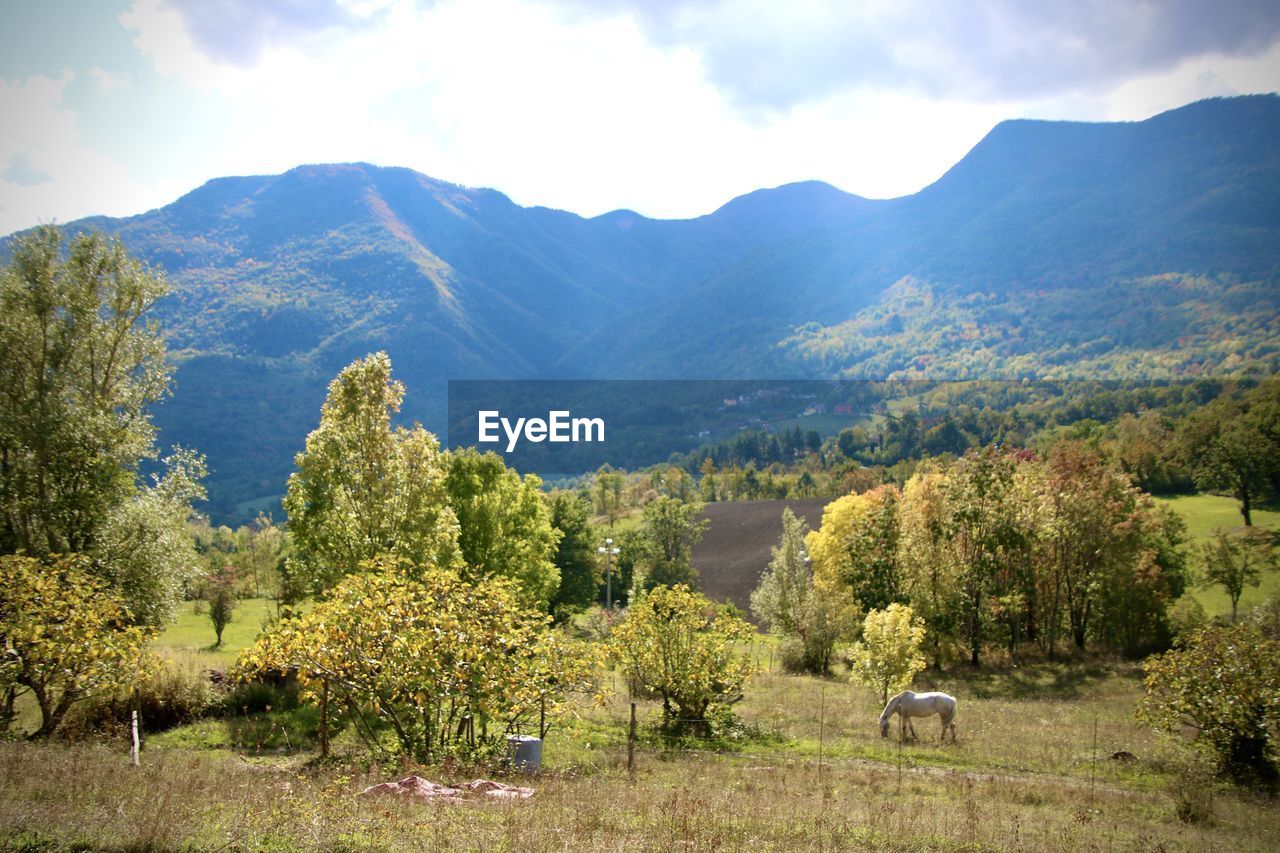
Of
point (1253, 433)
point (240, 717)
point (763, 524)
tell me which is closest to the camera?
point (240, 717)

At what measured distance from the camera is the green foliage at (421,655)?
14039mm

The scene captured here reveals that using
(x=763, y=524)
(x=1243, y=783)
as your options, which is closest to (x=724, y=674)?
(x=1243, y=783)

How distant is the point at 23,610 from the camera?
1566 cm

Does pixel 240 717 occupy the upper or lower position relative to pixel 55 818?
lower

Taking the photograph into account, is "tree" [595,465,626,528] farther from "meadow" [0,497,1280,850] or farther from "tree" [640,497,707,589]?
"meadow" [0,497,1280,850]

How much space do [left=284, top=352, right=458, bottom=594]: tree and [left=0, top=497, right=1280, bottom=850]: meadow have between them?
14.6 ft

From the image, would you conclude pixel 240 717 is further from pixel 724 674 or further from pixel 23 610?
pixel 724 674

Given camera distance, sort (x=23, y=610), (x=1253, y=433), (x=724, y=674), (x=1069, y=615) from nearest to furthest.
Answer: (x=23, y=610)
(x=724, y=674)
(x=1069, y=615)
(x=1253, y=433)

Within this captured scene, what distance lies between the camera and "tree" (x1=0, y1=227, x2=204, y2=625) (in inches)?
904

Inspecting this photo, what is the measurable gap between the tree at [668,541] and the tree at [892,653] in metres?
38.4

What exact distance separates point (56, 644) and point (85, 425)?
1086 cm

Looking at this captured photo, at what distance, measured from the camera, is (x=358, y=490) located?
2314 cm

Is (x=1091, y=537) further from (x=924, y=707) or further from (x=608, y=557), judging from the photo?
(x=608, y=557)

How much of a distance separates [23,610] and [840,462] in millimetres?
135834
